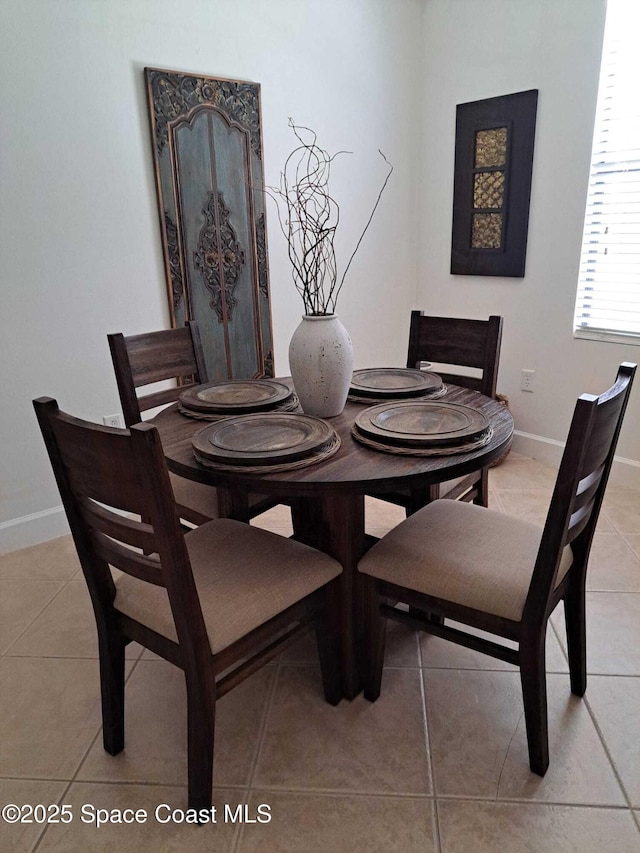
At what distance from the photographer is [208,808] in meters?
1.32

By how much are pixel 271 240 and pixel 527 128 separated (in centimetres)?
142

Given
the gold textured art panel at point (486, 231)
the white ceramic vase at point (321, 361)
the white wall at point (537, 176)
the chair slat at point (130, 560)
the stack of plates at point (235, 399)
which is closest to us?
the chair slat at point (130, 560)

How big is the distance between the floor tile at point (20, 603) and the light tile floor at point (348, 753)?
18 mm

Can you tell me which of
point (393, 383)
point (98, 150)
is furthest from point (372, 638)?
point (98, 150)

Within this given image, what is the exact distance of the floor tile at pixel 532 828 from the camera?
1.26 meters

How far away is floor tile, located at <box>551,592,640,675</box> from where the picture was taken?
178 cm

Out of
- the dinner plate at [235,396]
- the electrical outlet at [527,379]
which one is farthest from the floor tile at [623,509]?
the dinner plate at [235,396]

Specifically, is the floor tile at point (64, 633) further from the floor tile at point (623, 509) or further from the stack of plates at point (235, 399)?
the floor tile at point (623, 509)

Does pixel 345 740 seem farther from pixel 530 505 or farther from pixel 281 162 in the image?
pixel 281 162

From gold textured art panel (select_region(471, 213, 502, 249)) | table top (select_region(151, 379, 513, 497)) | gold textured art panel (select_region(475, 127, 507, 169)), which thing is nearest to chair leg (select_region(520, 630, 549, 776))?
table top (select_region(151, 379, 513, 497))

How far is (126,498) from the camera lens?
1.12m

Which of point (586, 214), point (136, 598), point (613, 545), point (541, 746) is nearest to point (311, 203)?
point (586, 214)

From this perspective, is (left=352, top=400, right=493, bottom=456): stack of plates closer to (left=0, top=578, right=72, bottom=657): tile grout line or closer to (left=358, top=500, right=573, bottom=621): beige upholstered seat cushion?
(left=358, top=500, right=573, bottom=621): beige upholstered seat cushion

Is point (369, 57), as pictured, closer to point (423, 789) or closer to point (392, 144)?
point (392, 144)
